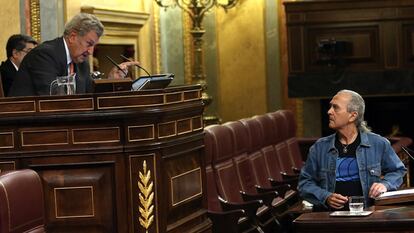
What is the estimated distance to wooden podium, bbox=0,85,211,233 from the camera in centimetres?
438

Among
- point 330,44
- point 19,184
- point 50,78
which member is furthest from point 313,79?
point 19,184

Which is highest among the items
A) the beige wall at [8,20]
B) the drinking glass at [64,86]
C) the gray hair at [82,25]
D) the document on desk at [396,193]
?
the beige wall at [8,20]

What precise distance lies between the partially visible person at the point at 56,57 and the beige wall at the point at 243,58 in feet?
20.1

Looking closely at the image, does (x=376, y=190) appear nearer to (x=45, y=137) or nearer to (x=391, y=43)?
(x=45, y=137)

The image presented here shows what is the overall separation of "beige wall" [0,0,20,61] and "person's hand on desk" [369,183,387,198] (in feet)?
10.7

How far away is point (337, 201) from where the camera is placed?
187 inches

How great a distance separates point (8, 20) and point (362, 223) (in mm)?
3792

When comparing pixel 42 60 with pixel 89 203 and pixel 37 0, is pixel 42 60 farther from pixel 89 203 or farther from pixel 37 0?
pixel 37 0

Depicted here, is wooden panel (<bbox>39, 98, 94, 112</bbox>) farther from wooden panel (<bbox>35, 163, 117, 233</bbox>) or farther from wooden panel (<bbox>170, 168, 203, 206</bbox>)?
wooden panel (<bbox>170, 168, 203, 206</bbox>)

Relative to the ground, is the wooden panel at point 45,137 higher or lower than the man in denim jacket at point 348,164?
higher

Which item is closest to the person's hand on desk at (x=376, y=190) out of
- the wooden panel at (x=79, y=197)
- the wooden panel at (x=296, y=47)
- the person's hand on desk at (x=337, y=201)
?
the person's hand on desk at (x=337, y=201)

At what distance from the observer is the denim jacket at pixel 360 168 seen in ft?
16.0

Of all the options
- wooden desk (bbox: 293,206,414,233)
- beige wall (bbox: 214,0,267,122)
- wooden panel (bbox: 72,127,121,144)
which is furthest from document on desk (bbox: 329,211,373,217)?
beige wall (bbox: 214,0,267,122)

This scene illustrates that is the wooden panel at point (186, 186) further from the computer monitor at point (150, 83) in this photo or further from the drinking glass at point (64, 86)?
the drinking glass at point (64, 86)
